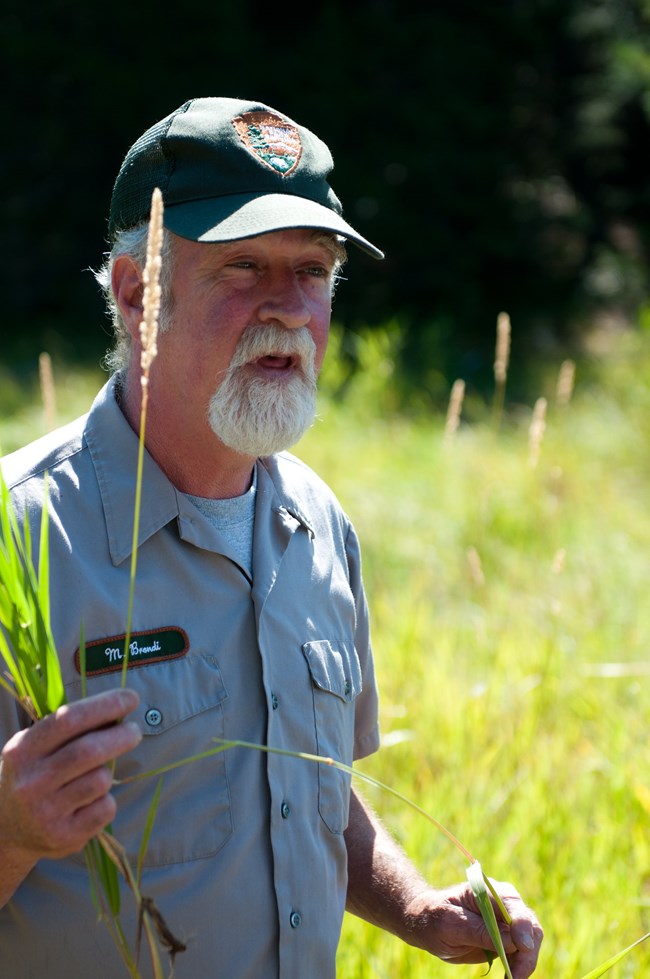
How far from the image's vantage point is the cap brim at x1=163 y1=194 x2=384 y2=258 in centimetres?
179

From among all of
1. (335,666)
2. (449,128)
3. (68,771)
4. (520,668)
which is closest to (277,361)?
(335,666)

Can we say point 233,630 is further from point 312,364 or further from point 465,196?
point 465,196

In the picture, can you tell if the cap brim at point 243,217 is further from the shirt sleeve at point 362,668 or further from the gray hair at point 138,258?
the shirt sleeve at point 362,668

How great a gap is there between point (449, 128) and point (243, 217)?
12608 mm

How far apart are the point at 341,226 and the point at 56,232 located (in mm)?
14825

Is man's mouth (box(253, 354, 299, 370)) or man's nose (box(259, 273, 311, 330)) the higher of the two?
man's nose (box(259, 273, 311, 330))

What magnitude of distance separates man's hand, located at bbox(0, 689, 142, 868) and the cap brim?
81cm

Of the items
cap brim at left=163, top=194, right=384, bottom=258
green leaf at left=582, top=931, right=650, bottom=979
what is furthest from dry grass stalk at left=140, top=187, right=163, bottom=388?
green leaf at left=582, top=931, right=650, bottom=979

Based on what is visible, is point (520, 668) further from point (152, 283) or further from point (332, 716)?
point (152, 283)

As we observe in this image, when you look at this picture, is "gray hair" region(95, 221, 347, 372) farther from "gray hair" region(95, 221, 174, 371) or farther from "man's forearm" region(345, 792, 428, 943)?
"man's forearm" region(345, 792, 428, 943)

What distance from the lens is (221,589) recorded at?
6.09 ft

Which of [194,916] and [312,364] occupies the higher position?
[312,364]

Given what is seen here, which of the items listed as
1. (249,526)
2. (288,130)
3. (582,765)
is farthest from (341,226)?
(582,765)

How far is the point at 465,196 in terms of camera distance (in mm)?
13531
